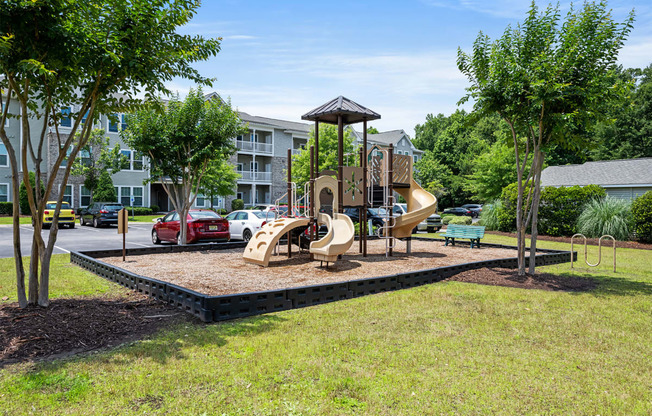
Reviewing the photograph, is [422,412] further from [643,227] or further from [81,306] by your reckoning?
[643,227]

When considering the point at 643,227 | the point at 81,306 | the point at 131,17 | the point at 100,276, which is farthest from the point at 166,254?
the point at 643,227

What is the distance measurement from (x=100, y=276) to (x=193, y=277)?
6.64 ft

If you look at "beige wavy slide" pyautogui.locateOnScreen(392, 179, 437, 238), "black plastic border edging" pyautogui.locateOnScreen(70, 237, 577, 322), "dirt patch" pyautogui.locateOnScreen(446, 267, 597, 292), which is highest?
"beige wavy slide" pyautogui.locateOnScreen(392, 179, 437, 238)

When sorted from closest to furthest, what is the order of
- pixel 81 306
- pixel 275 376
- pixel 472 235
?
1. pixel 275 376
2. pixel 81 306
3. pixel 472 235

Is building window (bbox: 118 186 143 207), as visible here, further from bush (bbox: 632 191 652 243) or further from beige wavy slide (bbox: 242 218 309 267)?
bush (bbox: 632 191 652 243)


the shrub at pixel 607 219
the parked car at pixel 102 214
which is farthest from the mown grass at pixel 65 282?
the shrub at pixel 607 219

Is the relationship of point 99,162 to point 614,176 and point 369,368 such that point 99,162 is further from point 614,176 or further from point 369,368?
point 614,176

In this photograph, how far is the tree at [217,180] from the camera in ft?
103

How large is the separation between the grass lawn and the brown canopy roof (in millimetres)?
7295

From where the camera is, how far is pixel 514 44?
9484 millimetres

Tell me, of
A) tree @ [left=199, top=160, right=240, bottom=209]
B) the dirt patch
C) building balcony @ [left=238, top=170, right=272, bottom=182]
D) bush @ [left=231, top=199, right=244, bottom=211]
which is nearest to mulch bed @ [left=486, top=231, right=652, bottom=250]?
the dirt patch

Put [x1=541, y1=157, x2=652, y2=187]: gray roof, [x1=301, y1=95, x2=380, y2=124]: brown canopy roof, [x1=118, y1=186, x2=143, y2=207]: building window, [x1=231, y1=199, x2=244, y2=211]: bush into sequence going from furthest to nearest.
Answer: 1. [x1=231, y1=199, x2=244, y2=211]: bush
2. [x1=118, y1=186, x2=143, y2=207]: building window
3. [x1=541, y1=157, x2=652, y2=187]: gray roof
4. [x1=301, y1=95, x2=380, y2=124]: brown canopy roof

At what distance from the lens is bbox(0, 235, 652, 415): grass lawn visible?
3.65m

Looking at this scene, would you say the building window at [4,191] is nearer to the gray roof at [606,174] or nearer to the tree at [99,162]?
the tree at [99,162]
